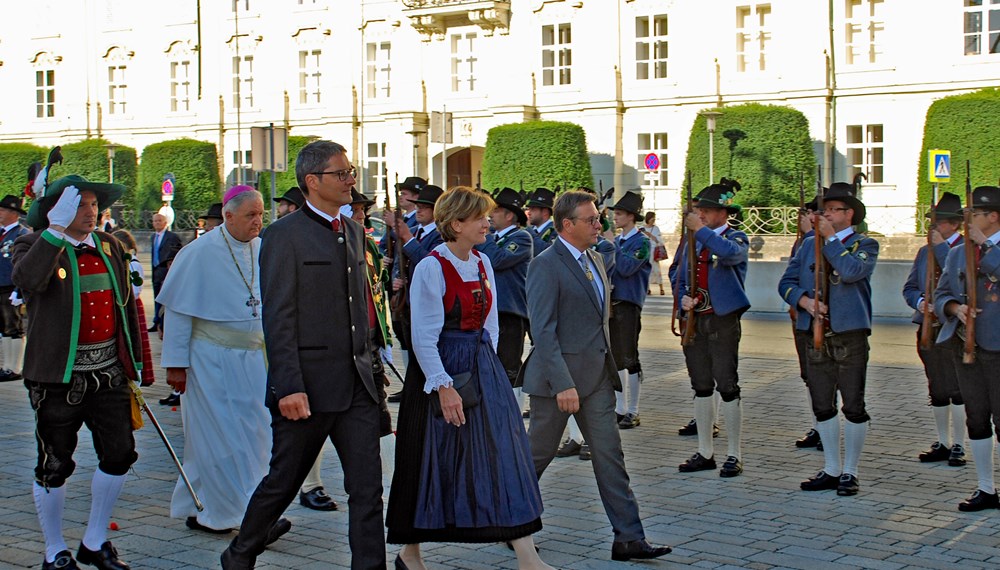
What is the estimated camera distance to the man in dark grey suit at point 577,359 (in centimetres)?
683

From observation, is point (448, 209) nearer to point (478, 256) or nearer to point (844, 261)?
point (478, 256)

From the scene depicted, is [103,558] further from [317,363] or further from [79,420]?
[317,363]

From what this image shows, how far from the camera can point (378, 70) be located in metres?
47.0

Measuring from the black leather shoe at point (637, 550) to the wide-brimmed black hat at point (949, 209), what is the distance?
415cm

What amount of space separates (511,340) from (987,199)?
4028 mm

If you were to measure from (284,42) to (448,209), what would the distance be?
4451 centimetres

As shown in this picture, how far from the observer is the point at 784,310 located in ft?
72.1

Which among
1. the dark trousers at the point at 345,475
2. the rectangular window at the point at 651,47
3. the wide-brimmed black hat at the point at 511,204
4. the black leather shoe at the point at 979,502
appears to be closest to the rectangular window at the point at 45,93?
Result: the rectangular window at the point at 651,47

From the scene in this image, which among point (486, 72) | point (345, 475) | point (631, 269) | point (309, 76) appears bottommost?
point (345, 475)

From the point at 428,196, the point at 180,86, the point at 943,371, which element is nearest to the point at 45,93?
the point at 180,86

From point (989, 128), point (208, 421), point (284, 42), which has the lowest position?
point (208, 421)

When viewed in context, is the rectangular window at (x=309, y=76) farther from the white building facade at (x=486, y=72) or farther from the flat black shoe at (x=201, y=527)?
the flat black shoe at (x=201, y=527)

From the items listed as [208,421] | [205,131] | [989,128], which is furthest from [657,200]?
[208,421]

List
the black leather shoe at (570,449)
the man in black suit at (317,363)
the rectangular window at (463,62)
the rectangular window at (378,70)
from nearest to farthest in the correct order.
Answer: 1. the man in black suit at (317,363)
2. the black leather shoe at (570,449)
3. the rectangular window at (463,62)
4. the rectangular window at (378,70)
